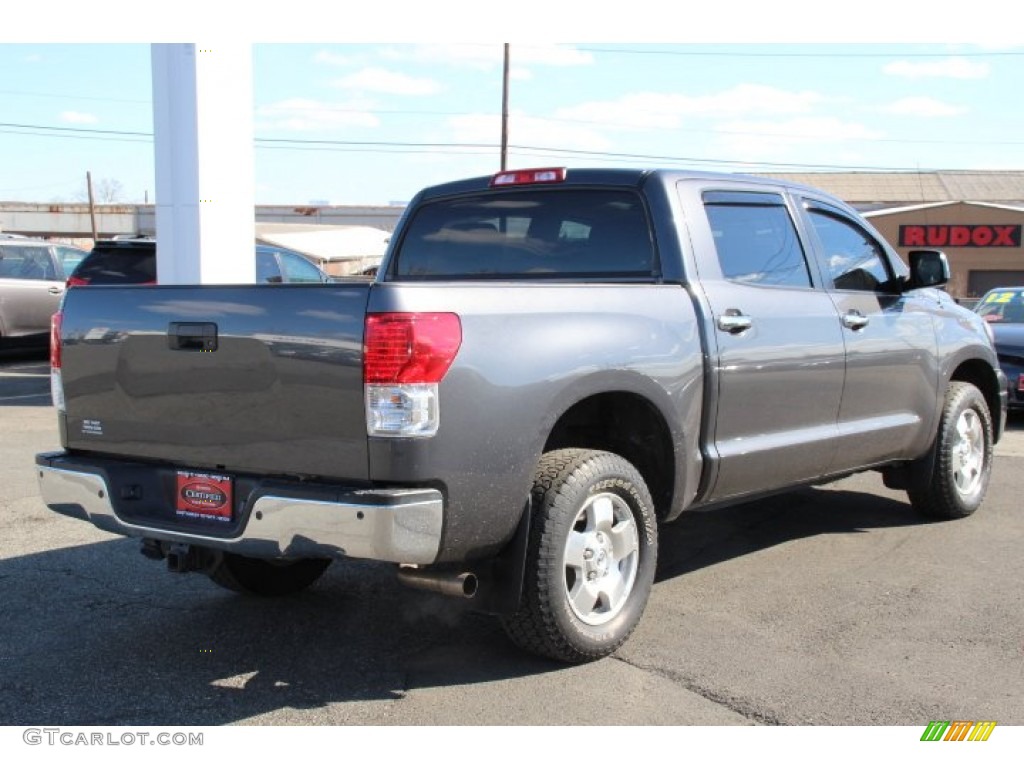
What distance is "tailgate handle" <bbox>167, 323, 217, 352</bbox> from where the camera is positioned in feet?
12.6

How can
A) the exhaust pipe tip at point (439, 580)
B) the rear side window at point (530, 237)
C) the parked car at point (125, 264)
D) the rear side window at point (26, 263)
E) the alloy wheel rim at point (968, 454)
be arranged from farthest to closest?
1. the rear side window at point (26, 263)
2. the parked car at point (125, 264)
3. the alloy wheel rim at point (968, 454)
4. the rear side window at point (530, 237)
5. the exhaust pipe tip at point (439, 580)

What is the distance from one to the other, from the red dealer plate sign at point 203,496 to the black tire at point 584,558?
1.09m

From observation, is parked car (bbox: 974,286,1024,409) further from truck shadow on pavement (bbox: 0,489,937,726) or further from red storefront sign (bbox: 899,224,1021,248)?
red storefront sign (bbox: 899,224,1021,248)

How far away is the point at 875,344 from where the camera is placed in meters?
5.70

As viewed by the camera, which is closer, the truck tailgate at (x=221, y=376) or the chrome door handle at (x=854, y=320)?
the truck tailgate at (x=221, y=376)

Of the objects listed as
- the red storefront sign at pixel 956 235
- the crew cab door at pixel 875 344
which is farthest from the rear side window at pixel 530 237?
the red storefront sign at pixel 956 235

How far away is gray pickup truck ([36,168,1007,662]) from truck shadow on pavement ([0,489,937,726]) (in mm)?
292

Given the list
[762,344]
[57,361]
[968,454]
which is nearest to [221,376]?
[57,361]

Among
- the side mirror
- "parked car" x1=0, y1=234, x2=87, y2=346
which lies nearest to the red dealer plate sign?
the side mirror

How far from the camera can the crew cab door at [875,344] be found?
5566 mm

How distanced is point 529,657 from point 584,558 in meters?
0.48
